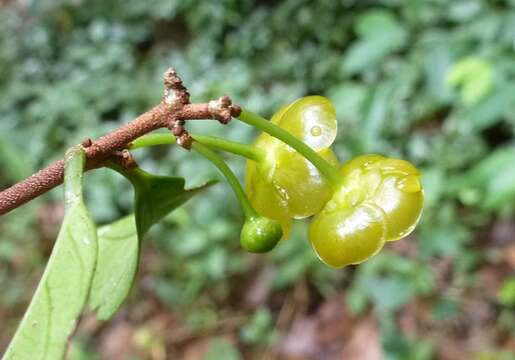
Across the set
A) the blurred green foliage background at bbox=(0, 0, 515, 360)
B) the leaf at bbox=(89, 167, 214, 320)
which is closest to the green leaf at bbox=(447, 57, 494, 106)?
the blurred green foliage background at bbox=(0, 0, 515, 360)

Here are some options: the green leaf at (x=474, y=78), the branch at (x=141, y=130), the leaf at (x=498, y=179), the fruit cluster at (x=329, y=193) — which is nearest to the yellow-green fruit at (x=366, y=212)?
the fruit cluster at (x=329, y=193)

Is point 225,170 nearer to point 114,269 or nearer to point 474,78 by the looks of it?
point 114,269

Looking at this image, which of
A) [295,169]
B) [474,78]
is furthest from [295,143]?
[474,78]

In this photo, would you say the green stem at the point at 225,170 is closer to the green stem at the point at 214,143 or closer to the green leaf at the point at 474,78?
the green stem at the point at 214,143

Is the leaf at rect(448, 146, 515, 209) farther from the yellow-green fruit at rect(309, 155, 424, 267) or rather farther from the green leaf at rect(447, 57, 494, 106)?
the yellow-green fruit at rect(309, 155, 424, 267)

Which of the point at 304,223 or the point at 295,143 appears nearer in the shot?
the point at 295,143

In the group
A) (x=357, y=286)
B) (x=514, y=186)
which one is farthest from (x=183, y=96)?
(x=357, y=286)

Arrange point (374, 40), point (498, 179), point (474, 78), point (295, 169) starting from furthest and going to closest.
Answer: point (374, 40) → point (474, 78) → point (498, 179) → point (295, 169)
